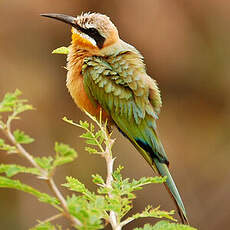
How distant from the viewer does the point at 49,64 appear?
16.6ft

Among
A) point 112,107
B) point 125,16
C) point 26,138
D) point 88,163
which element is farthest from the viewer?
point 88,163

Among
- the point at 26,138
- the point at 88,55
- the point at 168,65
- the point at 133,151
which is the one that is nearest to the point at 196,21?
the point at 168,65

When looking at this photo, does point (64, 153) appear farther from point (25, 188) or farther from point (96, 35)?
point (96, 35)

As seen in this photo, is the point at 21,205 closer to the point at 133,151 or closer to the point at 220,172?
the point at 133,151

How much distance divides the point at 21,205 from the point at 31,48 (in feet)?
5.41

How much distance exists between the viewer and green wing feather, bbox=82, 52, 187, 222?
6.75 ft

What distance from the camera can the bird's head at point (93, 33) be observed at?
218 cm

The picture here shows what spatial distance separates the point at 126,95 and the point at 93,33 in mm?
355

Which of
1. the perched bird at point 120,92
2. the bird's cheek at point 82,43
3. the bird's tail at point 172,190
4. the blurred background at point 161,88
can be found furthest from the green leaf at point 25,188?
the blurred background at point 161,88

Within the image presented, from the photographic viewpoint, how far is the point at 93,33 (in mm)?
2199

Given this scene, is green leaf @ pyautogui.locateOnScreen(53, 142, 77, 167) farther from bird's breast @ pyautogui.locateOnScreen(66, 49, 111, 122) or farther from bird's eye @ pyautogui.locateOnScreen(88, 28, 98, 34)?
bird's eye @ pyautogui.locateOnScreen(88, 28, 98, 34)

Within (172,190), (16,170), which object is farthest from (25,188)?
(172,190)

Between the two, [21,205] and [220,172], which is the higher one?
[220,172]

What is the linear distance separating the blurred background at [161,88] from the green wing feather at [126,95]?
9.19 ft
